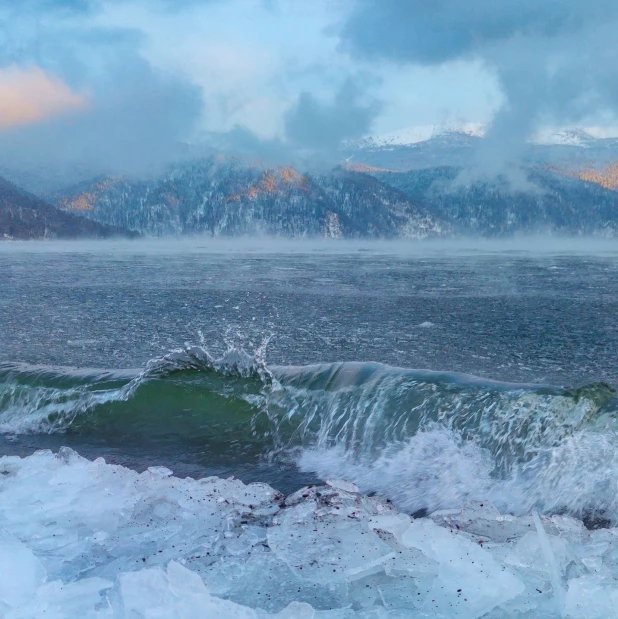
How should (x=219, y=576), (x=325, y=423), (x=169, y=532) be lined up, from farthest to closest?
(x=325, y=423) < (x=169, y=532) < (x=219, y=576)

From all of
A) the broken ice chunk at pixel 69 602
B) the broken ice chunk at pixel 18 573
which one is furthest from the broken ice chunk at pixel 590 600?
the broken ice chunk at pixel 18 573

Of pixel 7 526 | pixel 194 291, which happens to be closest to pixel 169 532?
pixel 7 526

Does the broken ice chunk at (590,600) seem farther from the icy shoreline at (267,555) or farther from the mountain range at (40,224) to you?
the mountain range at (40,224)

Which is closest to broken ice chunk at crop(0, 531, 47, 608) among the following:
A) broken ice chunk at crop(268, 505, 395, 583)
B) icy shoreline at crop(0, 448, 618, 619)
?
icy shoreline at crop(0, 448, 618, 619)

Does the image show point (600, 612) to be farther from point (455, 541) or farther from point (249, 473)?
point (249, 473)

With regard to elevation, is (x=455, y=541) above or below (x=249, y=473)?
above
